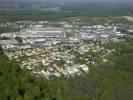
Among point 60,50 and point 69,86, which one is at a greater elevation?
point 69,86

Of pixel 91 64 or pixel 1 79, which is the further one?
pixel 91 64

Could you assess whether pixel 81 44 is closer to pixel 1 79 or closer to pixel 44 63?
pixel 44 63

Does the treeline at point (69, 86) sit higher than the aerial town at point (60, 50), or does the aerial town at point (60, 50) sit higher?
the treeline at point (69, 86)

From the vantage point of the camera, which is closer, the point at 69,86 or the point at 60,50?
the point at 69,86

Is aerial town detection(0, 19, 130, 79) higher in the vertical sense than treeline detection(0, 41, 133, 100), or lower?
lower

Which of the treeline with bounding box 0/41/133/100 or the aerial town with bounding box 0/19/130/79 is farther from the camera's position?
the aerial town with bounding box 0/19/130/79

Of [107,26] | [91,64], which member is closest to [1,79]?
[91,64]

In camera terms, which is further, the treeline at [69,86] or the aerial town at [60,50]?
the aerial town at [60,50]

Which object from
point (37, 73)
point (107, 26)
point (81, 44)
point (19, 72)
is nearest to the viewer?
point (19, 72)
